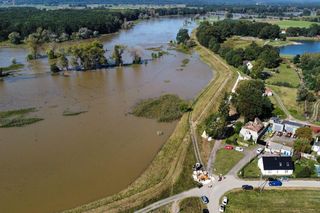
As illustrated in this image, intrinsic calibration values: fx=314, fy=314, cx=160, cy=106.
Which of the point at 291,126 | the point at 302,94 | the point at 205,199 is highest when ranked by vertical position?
the point at 302,94

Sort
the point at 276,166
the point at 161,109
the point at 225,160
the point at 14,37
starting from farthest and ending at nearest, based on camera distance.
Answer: the point at 14,37 < the point at 161,109 < the point at 225,160 < the point at 276,166

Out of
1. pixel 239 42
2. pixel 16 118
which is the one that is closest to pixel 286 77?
pixel 239 42

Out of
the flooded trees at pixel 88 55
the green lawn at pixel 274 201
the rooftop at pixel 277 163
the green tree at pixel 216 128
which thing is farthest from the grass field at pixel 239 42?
the green lawn at pixel 274 201

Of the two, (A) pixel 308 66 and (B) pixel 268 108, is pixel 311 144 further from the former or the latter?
(A) pixel 308 66

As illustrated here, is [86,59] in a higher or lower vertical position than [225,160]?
higher

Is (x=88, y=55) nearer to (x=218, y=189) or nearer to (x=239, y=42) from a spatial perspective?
(x=218, y=189)

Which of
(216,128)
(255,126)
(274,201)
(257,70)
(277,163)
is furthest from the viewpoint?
(257,70)

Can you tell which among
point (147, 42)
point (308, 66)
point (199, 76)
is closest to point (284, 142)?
point (199, 76)
